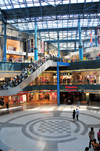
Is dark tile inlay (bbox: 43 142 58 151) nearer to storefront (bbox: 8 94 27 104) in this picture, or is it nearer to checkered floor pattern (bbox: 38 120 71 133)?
checkered floor pattern (bbox: 38 120 71 133)

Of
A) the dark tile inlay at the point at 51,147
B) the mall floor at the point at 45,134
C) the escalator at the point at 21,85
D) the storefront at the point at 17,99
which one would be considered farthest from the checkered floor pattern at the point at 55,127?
the storefront at the point at 17,99

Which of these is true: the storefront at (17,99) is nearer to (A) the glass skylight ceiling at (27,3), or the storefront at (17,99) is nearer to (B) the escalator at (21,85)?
(B) the escalator at (21,85)

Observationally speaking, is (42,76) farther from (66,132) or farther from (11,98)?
(66,132)

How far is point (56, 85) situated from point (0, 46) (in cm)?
2197

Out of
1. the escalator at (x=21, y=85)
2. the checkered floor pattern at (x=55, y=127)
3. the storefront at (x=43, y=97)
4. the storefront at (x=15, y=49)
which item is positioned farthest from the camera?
the storefront at (x=15, y=49)

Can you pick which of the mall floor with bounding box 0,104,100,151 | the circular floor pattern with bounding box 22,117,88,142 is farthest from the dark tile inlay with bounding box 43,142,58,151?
the circular floor pattern with bounding box 22,117,88,142

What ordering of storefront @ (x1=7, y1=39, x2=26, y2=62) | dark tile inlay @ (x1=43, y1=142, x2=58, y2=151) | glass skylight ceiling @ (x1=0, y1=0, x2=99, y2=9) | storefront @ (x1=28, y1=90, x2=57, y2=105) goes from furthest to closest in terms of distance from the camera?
storefront @ (x1=7, y1=39, x2=26, y2=62)
storefront @ (x1=28, y1=90, x2=57, y2=105)
glass skylight ceiling @ (x1=0, y1=0, x2=99, y2=9)
dark tile inlay @ (x1=43, y1=142, x2=58, y2=151)

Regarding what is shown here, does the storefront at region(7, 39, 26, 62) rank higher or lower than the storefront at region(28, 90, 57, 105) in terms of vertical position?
higher

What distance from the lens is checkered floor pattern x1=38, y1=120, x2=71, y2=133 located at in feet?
47.9

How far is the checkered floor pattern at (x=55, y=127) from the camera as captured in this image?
14.6 m

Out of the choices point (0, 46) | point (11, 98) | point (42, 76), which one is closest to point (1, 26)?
point (0, 46)

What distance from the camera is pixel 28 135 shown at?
13445mm

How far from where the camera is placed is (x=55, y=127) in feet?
51.2

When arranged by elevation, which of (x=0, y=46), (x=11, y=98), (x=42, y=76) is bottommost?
(x=11, y=98)
